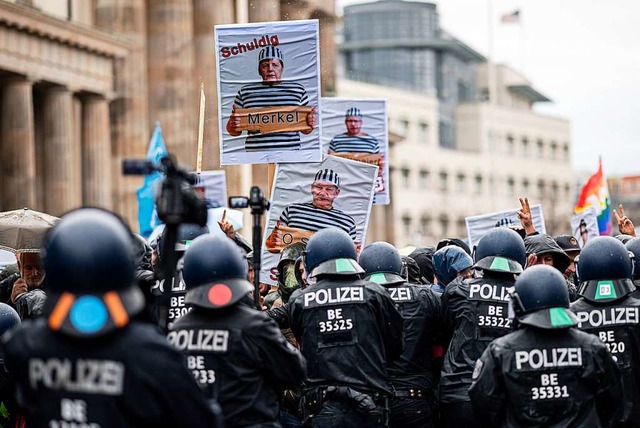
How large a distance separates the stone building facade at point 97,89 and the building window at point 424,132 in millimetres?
46949

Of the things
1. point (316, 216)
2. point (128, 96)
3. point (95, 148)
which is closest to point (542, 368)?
point (316, 216)

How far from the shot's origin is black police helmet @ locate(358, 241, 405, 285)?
11.7 metres

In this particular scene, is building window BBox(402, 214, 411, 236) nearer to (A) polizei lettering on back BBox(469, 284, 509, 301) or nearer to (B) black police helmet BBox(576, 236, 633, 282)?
(A) polizei lettering on back BBox(469, 284, 509, 301)

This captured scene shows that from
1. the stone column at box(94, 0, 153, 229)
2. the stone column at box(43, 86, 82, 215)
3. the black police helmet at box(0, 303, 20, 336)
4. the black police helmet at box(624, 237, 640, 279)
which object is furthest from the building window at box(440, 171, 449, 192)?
the black police helmet at box(0, 303, 20, 336)

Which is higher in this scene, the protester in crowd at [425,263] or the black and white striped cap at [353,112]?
the black and white striped cap at [353,112]

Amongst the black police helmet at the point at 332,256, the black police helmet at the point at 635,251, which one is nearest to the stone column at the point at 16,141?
the black police helmet at the point at 635,251

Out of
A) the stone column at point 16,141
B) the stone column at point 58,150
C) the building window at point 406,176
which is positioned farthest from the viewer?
the building window at point 406,176

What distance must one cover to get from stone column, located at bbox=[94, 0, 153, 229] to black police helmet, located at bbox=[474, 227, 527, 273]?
3215 centimetres

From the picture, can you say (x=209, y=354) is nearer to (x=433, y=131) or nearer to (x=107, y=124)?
(x=107, y=124)

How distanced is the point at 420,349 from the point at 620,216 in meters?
4.57

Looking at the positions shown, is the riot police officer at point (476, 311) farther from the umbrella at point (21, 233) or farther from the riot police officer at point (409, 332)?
the umbrella at point (21, 233)

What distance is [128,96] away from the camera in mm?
43906

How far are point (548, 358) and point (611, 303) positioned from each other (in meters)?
1.73

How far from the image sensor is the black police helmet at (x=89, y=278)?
19.7 feet
